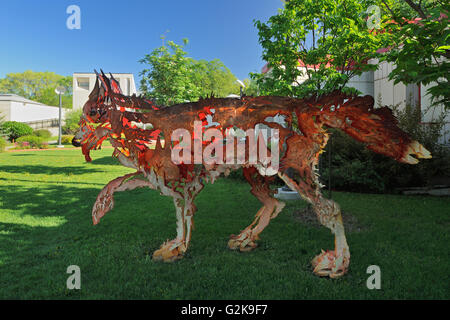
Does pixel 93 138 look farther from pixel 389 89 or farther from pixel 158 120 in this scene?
pixel 389 89

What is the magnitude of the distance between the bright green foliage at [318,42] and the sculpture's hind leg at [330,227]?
3349 mm

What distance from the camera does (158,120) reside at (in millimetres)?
3756

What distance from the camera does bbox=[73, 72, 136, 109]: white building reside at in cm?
5206

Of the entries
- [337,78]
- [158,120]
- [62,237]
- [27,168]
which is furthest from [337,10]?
[27,168]

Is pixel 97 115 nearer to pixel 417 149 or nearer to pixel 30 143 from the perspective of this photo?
pixel 417 149

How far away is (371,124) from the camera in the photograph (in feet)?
11.0

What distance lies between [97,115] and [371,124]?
353 centimetres

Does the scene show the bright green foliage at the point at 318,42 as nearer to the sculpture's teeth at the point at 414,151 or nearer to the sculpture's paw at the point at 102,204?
the sculpture's teeth at the point at 414,151

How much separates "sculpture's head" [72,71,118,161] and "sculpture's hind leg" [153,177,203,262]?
1341 millimetres

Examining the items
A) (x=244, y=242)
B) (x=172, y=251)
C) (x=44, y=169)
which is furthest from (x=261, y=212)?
(x=44, y=169)

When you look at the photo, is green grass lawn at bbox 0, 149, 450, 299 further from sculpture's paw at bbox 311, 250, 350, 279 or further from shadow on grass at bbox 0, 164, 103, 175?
shadow on grass at bbox 0, 164, 103, 175

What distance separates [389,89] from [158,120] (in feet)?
43.8
